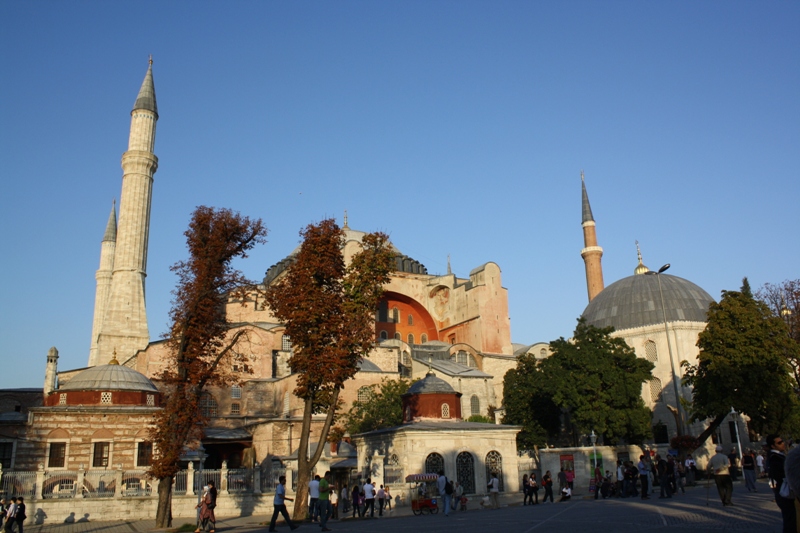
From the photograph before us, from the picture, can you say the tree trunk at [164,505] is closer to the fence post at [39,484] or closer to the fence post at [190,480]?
the fence post at [190,480]

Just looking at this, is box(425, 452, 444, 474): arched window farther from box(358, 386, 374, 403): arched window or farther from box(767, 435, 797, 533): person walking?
box(767, 435, 797, 533): person walking

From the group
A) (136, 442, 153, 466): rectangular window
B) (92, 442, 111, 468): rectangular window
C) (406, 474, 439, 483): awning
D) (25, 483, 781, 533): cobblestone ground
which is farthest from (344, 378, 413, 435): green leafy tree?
(25, 483, 781, 533): cobblestone ground

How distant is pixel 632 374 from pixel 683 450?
11.6 ft

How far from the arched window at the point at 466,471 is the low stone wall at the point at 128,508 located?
16.6 feet

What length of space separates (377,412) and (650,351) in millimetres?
16321

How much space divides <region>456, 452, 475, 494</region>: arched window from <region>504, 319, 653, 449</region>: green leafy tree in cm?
894

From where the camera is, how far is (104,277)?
4556 centimetres

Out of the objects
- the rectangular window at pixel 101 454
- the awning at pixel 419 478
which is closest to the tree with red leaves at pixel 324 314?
the awning at pixel 419 478

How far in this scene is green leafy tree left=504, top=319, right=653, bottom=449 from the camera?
2747cm

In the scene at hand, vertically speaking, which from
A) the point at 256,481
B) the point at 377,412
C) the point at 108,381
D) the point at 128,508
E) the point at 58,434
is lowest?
the point at 128,508

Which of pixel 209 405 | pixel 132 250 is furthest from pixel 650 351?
pixel 132 250

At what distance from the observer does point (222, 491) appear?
2000 cm

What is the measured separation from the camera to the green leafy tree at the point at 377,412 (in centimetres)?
2939

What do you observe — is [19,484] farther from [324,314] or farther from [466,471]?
[466,471]
